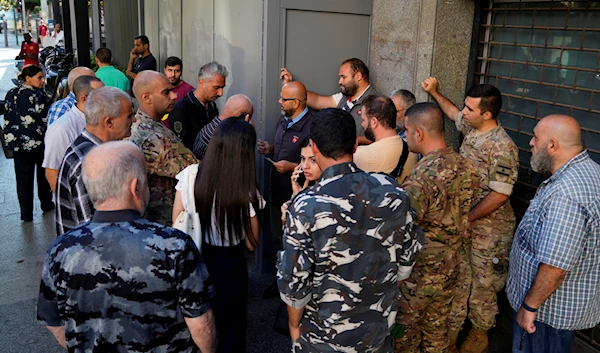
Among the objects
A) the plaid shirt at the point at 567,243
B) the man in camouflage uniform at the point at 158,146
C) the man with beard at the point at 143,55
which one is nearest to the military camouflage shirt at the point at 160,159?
the man in camouflage uniform at the point at 158,146

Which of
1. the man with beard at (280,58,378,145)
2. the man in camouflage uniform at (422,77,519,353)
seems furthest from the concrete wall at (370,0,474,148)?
the man in camouflage uniform at (422,77,519,353)

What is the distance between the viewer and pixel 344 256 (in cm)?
233

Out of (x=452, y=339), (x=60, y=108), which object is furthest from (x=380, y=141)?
(x=60, y=108)

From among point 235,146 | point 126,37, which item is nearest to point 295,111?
point 235,146

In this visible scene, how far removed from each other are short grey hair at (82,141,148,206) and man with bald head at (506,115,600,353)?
84.7 inches

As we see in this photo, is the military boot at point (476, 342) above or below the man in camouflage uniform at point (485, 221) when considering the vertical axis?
below

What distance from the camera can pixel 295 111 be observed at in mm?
Result: 4582

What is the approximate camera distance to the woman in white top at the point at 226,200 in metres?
3.02

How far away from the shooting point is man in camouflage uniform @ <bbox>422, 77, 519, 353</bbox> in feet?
11.9

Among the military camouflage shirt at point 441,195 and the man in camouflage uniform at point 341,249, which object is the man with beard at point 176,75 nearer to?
the military camouflage shirt at point 441,195

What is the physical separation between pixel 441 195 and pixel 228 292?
1468 millimetres

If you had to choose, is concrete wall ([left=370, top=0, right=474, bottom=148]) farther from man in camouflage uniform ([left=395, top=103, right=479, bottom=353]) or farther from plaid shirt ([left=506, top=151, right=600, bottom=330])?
plaid shirt ([left=506, top=151, right=600, bottom=330])

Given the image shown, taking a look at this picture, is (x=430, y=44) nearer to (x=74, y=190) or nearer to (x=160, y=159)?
(x=160, y=159)

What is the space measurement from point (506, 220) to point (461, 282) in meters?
0.58
